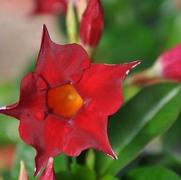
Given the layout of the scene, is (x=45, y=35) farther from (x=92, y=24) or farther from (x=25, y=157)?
(x=25, y=157)

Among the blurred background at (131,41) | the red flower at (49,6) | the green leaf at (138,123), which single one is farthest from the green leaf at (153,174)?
the red flower at (49,6)

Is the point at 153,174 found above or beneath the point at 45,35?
beneath

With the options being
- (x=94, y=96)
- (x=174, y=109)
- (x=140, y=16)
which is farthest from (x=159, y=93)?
(x=140, y=16)

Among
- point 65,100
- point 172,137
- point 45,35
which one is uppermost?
point 45,35

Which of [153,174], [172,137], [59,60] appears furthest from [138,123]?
[172,137]

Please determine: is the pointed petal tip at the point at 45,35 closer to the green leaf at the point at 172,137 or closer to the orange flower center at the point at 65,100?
the orange flower center at the point at 65,100
